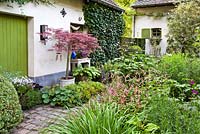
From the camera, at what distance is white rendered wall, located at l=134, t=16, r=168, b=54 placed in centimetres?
1519

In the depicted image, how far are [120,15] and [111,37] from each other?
1.63 m

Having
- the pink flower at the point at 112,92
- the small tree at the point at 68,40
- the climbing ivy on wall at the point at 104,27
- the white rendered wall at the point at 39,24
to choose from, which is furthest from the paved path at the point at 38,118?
the climbing ivy on wall at the point at 104,27

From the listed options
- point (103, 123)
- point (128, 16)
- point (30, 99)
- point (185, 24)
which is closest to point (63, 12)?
point (30, 99)

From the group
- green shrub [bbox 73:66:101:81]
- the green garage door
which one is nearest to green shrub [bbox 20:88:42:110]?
the green garage door

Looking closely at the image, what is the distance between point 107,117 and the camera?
3.08m

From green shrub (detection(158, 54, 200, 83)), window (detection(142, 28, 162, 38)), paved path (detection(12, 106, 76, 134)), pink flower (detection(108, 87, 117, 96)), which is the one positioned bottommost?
paved path (detection(12, 106, 76, 134))

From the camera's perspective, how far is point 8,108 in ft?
13.0

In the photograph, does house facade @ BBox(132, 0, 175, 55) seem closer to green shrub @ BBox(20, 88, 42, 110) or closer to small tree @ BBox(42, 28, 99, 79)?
small tree @ BBox(42, 28, 99, 79)

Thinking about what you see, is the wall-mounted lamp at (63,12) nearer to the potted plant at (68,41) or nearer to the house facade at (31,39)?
the house facade at (31,39)

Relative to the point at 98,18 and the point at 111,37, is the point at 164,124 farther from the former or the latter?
Answer: the point at 111,37

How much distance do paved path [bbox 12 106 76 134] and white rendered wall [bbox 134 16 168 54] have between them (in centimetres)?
1073

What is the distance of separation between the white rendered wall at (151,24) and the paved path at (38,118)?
35.2 ft

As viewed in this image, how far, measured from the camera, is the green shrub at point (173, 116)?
8.80 feet

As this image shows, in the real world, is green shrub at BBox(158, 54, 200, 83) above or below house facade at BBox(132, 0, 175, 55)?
below
